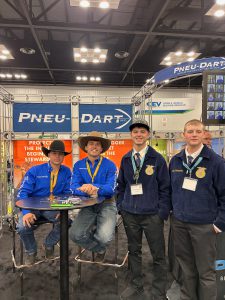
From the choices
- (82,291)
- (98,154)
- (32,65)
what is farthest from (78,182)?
(32,65)

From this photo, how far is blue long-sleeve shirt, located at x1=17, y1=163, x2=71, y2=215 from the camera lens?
2.60 m

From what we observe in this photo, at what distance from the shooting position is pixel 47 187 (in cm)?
268

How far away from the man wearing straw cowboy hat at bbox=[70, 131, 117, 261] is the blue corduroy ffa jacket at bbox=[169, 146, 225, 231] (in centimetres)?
79

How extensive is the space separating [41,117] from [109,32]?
6.87ft

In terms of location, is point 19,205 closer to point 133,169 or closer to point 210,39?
point 133,169

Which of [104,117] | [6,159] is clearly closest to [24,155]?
[6,159]

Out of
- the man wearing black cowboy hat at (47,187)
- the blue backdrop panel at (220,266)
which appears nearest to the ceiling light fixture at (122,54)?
the man wearing black cowboy hat at (47,187)

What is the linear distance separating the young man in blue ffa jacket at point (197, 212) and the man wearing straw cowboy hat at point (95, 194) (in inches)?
27.8

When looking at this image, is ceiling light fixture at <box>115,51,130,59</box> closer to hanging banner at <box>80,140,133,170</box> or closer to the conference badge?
hanging banner at <box>80,140,133,170</box>

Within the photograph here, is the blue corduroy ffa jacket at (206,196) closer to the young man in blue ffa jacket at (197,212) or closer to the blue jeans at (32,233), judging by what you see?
the young man in blue ffa jacket at (197,212)

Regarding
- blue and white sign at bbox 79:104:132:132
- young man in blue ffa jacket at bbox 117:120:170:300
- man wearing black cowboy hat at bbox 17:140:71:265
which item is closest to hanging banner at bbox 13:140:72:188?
blue and white sign at bbox 79:104:132:132

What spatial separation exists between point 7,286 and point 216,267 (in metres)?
1.99

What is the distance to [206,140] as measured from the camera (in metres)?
2.87

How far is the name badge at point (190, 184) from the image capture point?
6.16ft
